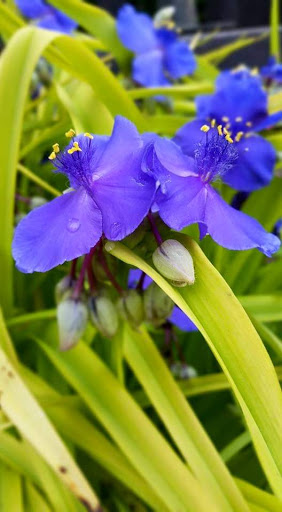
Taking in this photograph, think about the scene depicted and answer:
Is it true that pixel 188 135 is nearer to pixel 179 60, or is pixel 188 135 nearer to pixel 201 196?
pixel 201 196

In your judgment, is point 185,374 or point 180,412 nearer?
point 180,412

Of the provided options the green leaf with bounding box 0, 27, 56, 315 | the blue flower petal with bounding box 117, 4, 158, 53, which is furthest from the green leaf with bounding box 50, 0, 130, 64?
the green leaf with bounding box 0, 27, 56, 315

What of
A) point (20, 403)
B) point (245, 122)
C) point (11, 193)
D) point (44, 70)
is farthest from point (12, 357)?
point (44, 70)

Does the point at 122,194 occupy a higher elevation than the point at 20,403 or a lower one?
higher

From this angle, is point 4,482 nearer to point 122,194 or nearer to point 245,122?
point 122,194

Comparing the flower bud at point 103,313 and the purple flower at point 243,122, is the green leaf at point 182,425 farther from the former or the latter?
the purple flower at point 243,122

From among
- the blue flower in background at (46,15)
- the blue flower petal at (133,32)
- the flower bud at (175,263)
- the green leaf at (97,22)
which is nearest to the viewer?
the flower bud at (175,263)

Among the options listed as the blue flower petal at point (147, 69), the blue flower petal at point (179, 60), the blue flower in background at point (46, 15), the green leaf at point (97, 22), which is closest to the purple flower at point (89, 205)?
the green leaf at point (97, 22)

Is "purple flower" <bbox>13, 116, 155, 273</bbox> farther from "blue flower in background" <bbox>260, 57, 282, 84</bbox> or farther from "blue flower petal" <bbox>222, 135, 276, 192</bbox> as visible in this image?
"blue flower in background" <bbox>260, 57, 282, 84</bbox>
